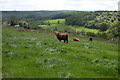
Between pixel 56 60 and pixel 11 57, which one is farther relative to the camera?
pixel 11 57

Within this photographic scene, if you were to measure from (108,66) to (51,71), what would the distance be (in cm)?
496

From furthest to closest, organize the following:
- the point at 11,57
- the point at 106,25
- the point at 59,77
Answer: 1. the point at 106,25
2. the point at 11,57
3. the point at 59,77

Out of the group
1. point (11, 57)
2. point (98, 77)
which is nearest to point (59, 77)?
point (98, 77)

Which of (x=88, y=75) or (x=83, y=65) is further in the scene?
(x=83, y=65)

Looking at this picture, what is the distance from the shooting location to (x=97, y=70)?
470 inches

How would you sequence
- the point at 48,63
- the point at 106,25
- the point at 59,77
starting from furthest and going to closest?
1. the point at 106,25
2. the point at 48,63
3. the point at 59,77

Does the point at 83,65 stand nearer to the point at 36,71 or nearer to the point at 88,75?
the point at 88,75

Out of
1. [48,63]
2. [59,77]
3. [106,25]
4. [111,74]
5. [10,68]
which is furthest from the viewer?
[106,25]

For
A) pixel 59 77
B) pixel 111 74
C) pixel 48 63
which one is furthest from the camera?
pixel 48 63

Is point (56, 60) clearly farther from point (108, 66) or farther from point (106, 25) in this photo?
point (106, 25)

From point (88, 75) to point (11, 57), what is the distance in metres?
8.52

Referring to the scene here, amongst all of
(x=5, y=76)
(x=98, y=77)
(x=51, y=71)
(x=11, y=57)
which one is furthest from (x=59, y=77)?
(x=11, y=57)

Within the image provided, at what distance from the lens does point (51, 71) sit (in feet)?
37.8

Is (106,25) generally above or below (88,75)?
above
